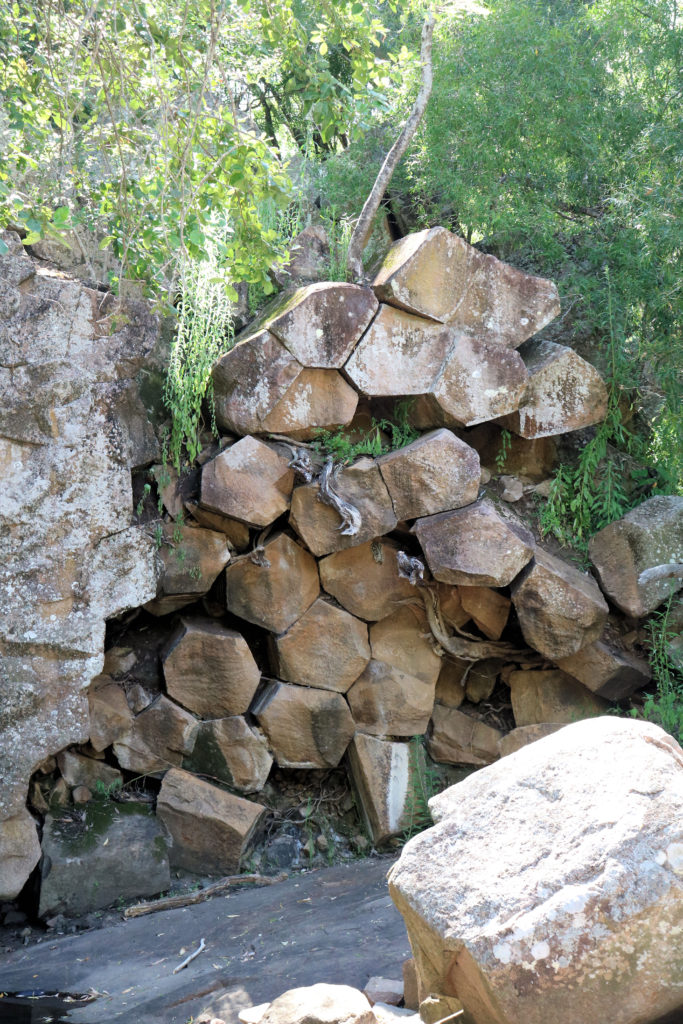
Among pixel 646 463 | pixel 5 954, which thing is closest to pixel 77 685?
pixel 5 954

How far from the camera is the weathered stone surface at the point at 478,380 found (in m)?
5.65

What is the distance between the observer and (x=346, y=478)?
18.2 ft

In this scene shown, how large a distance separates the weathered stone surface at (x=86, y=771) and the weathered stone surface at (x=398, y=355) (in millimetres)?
2745

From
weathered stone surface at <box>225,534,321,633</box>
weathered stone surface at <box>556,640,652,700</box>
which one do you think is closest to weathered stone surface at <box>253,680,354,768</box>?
weathered stone surface at <box>225,534,321,633</box>

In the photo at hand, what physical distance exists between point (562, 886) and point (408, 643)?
366 centimetres

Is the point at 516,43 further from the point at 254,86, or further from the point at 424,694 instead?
the point at 424,694

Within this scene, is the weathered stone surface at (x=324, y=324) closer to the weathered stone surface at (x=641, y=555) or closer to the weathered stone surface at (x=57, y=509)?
the weathered stone surface at (x=57, y=509)

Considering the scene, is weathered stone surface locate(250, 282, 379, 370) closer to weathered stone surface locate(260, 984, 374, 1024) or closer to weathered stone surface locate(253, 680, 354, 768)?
weathered stone surface locate(253, 680, 354, 768)

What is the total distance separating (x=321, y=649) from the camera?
5801mm

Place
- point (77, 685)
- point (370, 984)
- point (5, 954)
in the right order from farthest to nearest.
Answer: point (77, 685), point (5, 954), point (370, 984)

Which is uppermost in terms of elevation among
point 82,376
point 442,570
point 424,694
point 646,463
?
point 82,376

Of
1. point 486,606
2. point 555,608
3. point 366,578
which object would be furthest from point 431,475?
point 555,608

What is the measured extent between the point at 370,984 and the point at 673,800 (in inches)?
62.4

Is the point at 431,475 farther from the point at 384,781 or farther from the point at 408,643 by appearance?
the point at 384,781
